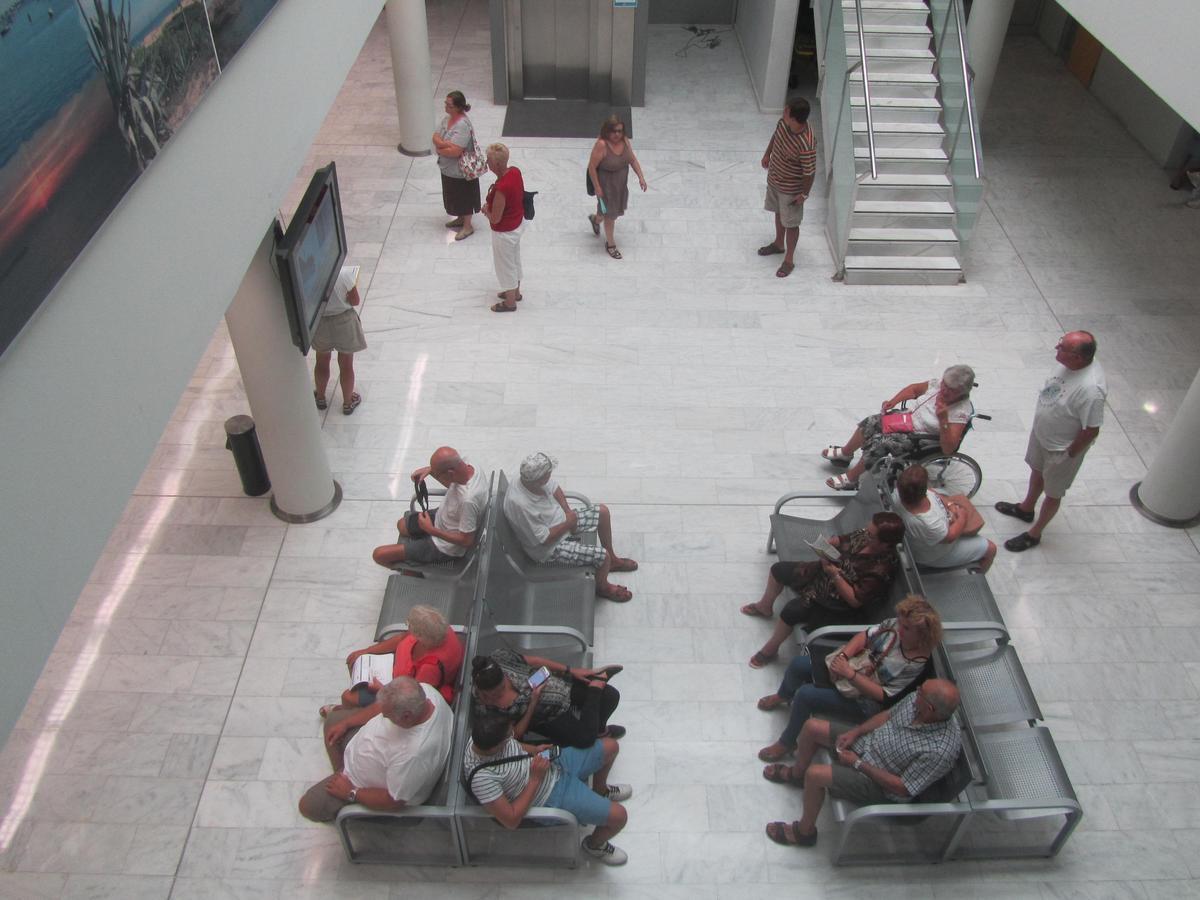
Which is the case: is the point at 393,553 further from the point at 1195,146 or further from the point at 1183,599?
the point at 1195,146

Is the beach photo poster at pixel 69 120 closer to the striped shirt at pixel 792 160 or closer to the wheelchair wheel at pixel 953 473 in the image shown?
the wheelchair wheel at pixel 953 473

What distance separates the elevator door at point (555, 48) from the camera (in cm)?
1245

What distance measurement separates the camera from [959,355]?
8695mm

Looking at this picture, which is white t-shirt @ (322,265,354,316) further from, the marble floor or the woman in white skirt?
the marble floor

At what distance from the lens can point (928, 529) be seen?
5.74 metres

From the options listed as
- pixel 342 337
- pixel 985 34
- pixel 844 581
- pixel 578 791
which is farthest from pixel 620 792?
pixel 985 34

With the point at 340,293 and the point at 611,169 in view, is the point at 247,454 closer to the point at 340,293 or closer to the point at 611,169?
the point at 340,293

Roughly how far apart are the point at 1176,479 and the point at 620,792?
466cm

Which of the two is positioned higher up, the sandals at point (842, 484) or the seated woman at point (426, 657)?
the seated woman at point (426, 657)

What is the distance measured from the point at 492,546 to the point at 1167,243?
28.0 feet

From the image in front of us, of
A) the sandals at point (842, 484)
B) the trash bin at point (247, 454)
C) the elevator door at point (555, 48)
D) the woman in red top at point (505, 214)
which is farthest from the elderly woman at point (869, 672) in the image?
the elevator door at point (555, 48)

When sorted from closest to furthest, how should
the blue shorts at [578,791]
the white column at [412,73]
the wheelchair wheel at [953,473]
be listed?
the blue shorts at [578,791] → the wheelchair wheel at [953,473] → the white column at [412,73]

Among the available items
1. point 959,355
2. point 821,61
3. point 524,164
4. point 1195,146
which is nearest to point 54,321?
point 959,355

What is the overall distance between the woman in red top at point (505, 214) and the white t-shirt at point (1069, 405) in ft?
14.8
